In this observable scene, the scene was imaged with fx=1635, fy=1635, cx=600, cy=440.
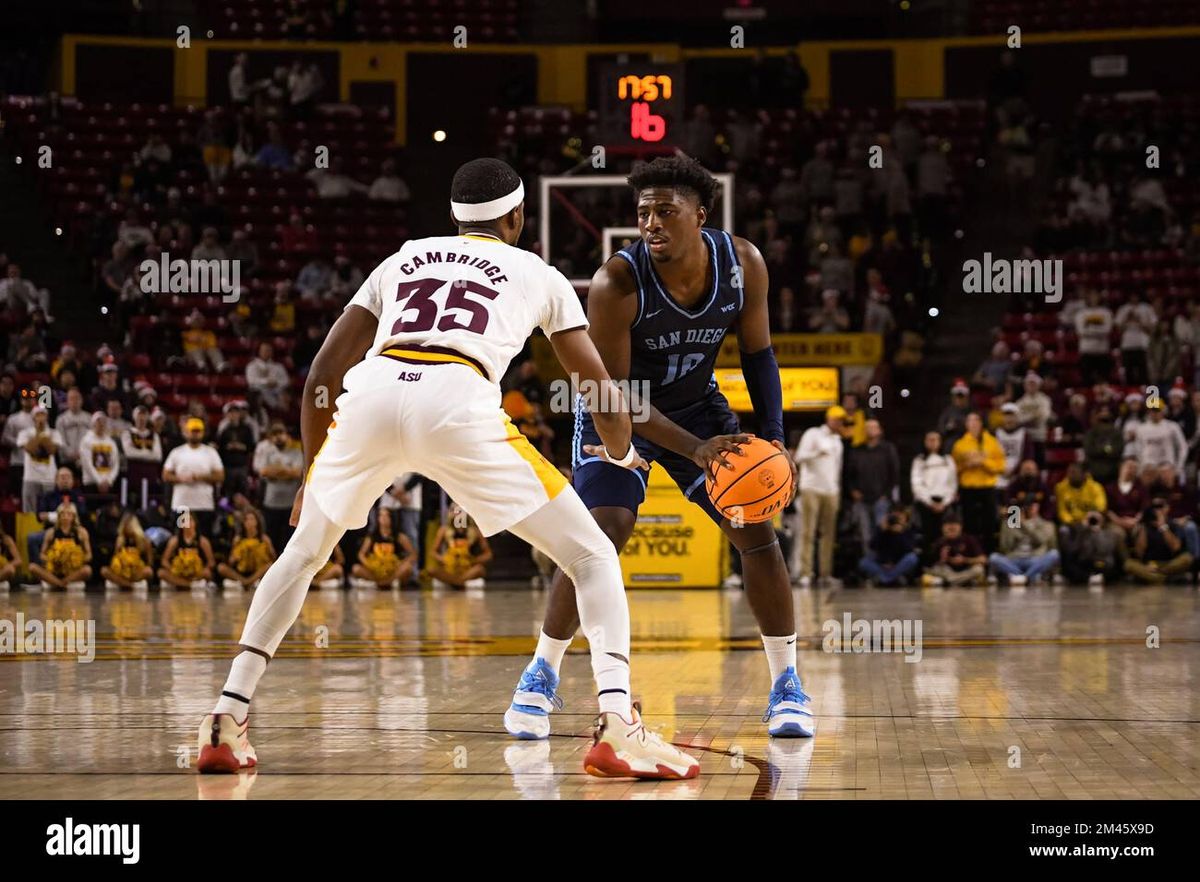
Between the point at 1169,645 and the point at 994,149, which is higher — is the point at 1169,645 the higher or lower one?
the lower one

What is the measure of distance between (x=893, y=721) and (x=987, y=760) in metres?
0.99

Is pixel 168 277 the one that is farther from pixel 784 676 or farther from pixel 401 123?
pixel 784 676

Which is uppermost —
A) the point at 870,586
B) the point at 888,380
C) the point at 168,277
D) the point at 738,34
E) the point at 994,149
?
the point at 738,34

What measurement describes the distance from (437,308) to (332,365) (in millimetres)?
420

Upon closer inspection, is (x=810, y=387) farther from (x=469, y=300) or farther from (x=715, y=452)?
(x=469, y=300)

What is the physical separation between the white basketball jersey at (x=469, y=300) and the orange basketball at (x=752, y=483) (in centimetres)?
91

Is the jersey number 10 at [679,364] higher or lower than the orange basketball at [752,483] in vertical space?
higher

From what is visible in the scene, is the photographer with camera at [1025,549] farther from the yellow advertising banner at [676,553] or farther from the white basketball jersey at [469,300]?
the white basketball jersey at [469,300]

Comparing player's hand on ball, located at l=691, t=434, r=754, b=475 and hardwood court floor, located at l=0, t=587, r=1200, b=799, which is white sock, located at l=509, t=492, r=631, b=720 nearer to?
hardwood court floor, located at l=0, t=587, r=1200, b=799

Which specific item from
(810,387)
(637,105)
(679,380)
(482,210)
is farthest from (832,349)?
(482,210)

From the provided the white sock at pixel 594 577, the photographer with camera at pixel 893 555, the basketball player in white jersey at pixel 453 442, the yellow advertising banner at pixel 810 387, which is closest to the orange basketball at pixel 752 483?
the basketball player in white jersey at pixel 453 442

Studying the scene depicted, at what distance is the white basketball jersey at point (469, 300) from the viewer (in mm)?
5293

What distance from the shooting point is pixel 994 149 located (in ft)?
81.9

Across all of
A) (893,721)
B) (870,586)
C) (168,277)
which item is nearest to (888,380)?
(870,586)
